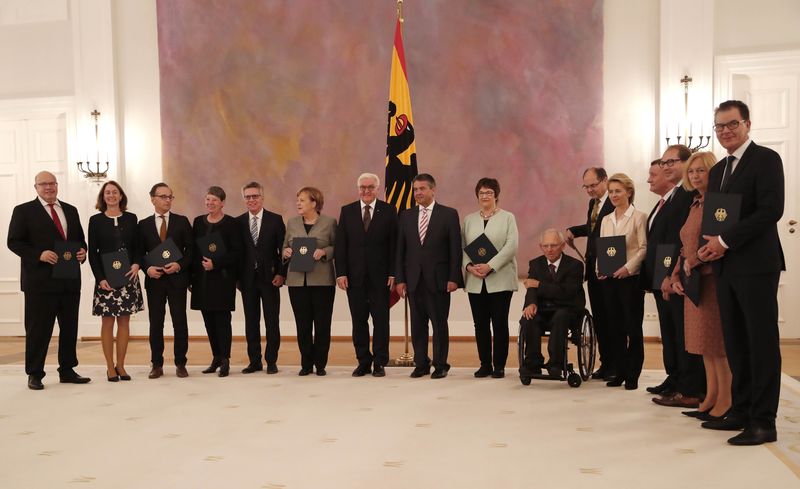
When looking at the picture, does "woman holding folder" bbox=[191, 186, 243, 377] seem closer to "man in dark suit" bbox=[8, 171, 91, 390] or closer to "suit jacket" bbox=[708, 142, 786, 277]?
"man in dark suit" bbox=[8, 171, 91, 390]

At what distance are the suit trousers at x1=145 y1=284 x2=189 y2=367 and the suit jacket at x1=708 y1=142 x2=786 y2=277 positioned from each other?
3.96m

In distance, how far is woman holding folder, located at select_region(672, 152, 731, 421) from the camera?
3.77 meters

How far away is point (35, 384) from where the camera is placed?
523cm

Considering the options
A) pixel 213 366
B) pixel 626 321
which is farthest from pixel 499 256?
pixel 213 366

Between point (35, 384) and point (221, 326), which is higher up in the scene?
point (221, 326)

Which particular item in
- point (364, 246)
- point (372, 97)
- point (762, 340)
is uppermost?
point (372, 97)

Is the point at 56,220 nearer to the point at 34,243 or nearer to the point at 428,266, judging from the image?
the point at 34,243

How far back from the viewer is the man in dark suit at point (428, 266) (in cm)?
535

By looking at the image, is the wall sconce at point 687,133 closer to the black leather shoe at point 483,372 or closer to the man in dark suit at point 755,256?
the black leather shoe at point 483,372

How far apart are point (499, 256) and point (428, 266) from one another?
540 mm

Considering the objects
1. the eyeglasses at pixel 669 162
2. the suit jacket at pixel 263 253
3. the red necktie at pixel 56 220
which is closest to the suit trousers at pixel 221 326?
the suit jacket at pixel 263 253

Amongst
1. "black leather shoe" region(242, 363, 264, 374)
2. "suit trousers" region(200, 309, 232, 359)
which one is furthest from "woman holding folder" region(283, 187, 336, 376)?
"suit trousers" region(200, 309, 232, 359)

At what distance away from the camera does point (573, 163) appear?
7555 millimetres

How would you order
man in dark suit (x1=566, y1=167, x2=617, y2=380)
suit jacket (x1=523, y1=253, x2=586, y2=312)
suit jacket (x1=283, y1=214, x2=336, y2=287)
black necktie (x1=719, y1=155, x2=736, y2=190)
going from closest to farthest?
black necktie (x1=719, y1=155, x2=736, y2=190) < suit jacket (x1=523, y1=253, x2=586, y2=312) < man in dark suit (x1=566, y1=167, x2=617, y2=380) < suit jacket (x1=283, y1=214, x2=336, y2=287)
